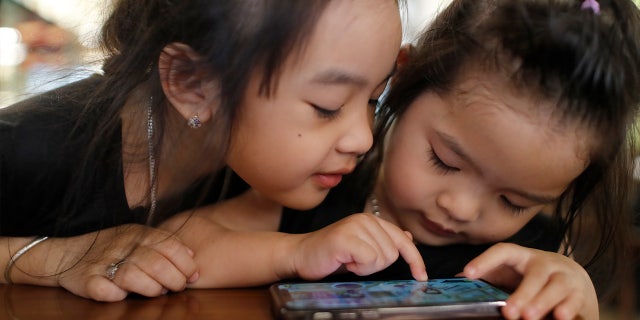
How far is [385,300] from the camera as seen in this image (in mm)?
506

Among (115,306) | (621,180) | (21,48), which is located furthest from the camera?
(21,48)

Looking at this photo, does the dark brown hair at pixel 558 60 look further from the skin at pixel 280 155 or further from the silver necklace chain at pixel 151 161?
the silver necklace chain at pixel 151 161

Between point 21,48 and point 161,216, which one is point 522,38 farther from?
point 21,48

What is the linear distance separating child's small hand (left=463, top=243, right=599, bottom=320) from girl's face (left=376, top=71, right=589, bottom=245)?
9 cm

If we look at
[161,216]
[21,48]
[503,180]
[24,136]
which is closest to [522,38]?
[503,180]

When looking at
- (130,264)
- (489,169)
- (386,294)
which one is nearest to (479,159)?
(489,169)

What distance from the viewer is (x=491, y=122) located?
69 centimetres

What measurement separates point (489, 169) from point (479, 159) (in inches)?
0.6

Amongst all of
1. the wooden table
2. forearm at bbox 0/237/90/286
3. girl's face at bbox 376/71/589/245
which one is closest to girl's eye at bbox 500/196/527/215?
girl's face at bbox 376/71/589/245

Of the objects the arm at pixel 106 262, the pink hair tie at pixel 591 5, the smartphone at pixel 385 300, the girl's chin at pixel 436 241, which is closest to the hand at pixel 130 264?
the arm at pixel 106 262

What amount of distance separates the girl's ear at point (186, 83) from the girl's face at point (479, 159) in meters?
0.24

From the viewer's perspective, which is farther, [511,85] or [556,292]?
[511,85]

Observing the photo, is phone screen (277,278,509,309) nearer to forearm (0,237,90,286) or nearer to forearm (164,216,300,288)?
forearm (164,216,300,288)

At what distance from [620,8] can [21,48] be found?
144 cm
